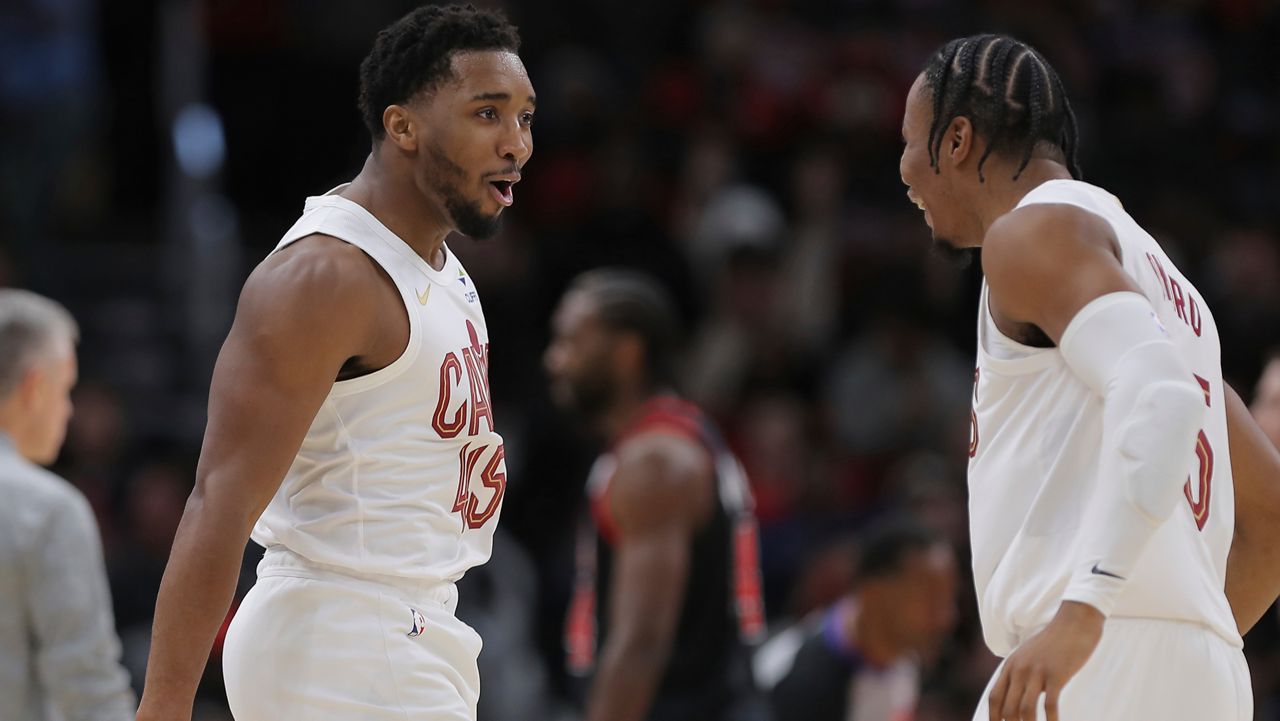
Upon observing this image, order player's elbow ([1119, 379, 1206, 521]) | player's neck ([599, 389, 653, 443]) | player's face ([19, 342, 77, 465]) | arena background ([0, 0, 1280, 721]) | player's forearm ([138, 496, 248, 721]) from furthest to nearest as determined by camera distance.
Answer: arena background ([0, 0, 1280, 721]) → player's neck ([599, 389, 653, 443]) → player's face ([19, 342, 77, 465]) → player's forearm ([138, 496, 248, 721]) → player's elbow ([1119, 379, 1206, 521])

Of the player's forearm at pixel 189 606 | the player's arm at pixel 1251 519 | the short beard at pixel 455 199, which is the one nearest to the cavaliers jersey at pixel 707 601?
the short beard at pixel 455 199

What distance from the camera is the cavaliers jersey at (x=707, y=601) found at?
6363 mm

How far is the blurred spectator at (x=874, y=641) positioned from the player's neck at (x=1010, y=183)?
11.0 feet

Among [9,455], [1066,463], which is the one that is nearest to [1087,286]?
[1066,463]

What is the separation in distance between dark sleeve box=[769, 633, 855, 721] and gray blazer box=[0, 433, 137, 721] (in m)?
2.86

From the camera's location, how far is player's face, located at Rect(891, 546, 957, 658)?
687cm

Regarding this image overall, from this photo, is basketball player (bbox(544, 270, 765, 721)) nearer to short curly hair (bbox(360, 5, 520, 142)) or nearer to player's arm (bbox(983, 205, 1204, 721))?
short curly hair (bbox(360, 5, 520, 142))

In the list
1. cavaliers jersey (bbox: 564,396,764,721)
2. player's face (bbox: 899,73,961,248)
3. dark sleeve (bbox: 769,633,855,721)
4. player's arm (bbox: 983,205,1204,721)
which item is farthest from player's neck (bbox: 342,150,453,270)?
dark sleeve (bbox: 769,633,855,721)

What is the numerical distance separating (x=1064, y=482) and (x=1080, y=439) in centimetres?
10

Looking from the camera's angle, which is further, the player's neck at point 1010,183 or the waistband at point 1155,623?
the player's neck at point 1010,183

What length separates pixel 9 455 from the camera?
5.02 meters

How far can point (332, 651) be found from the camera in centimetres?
362

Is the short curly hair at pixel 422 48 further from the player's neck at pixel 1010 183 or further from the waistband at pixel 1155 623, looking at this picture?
the waistband at pixel 1155 623

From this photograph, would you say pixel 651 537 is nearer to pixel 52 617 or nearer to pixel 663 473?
pixel 663 473
